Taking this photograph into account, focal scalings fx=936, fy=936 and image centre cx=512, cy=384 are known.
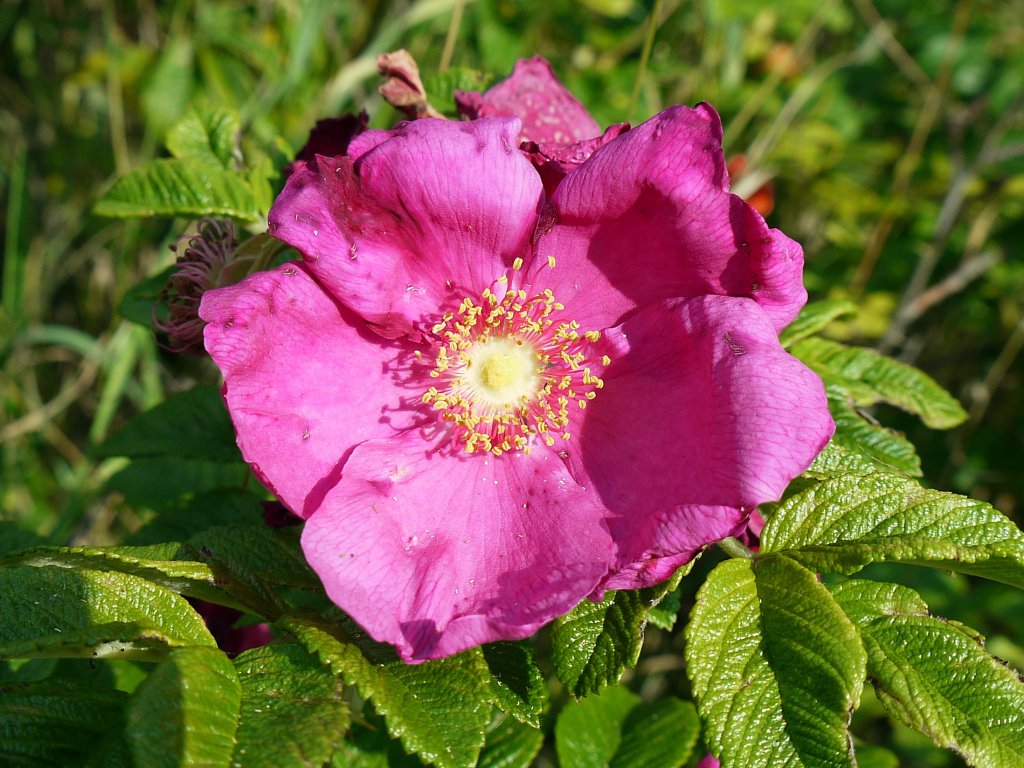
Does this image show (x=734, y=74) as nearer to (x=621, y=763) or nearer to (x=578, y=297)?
(x=578, y=297)

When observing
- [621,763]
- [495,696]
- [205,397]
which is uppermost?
[495,696]

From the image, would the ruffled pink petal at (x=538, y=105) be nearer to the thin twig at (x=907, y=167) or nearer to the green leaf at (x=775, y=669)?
the green leaf at (x=775, y=669)

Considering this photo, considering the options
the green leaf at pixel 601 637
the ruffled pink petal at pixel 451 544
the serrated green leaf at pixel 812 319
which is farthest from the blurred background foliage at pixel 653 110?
the green leaf at pixel 601 637

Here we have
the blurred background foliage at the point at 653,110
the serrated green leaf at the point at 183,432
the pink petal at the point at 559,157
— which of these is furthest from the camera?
the blurred background foliage at the point at 653,110

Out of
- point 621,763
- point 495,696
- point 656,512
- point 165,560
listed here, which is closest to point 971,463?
point 621,763

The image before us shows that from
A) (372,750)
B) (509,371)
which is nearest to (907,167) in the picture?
(509,371)

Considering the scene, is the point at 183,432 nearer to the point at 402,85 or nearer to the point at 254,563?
the point at 254,563

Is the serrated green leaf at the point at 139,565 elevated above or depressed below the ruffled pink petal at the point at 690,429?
below
